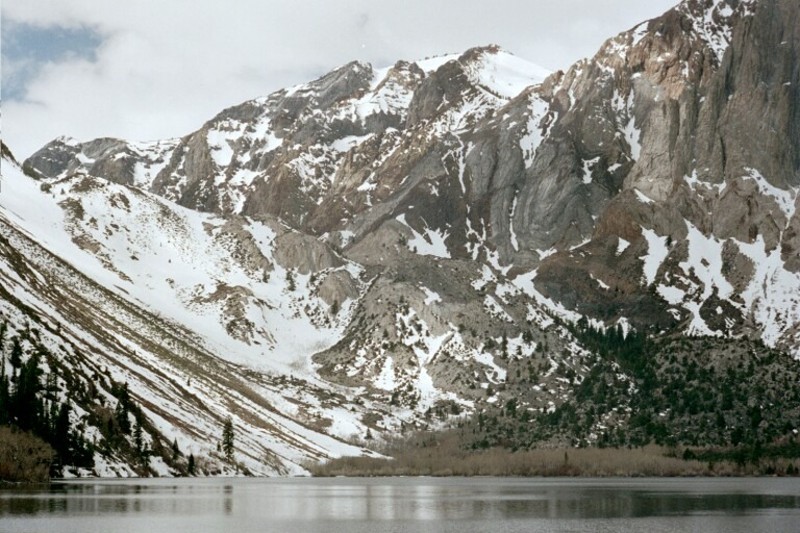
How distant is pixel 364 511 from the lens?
427 ft

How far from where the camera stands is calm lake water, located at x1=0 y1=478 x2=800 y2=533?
103 m

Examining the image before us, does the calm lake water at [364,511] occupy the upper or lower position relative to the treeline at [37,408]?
lower

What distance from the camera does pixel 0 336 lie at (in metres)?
179

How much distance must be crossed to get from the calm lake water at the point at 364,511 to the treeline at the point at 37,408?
22.3 ft

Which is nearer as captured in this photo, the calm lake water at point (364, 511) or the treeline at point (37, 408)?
the calm lake water at point (364, 511)

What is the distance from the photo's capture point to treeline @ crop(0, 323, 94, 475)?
163625mm

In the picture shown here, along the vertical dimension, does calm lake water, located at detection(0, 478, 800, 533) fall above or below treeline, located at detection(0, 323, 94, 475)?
below

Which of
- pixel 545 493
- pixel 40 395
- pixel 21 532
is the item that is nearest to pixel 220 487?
pixel 40 395

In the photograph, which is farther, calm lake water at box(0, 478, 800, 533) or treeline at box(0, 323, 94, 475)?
treeline at box(0, 323, 94, 475)

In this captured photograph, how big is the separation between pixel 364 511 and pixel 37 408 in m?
63.0

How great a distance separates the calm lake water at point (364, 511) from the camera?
102750mm

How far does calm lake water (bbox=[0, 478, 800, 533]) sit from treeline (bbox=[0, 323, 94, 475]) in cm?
680

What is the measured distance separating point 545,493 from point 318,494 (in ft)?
125

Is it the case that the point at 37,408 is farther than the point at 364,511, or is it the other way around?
the point at 37,408
